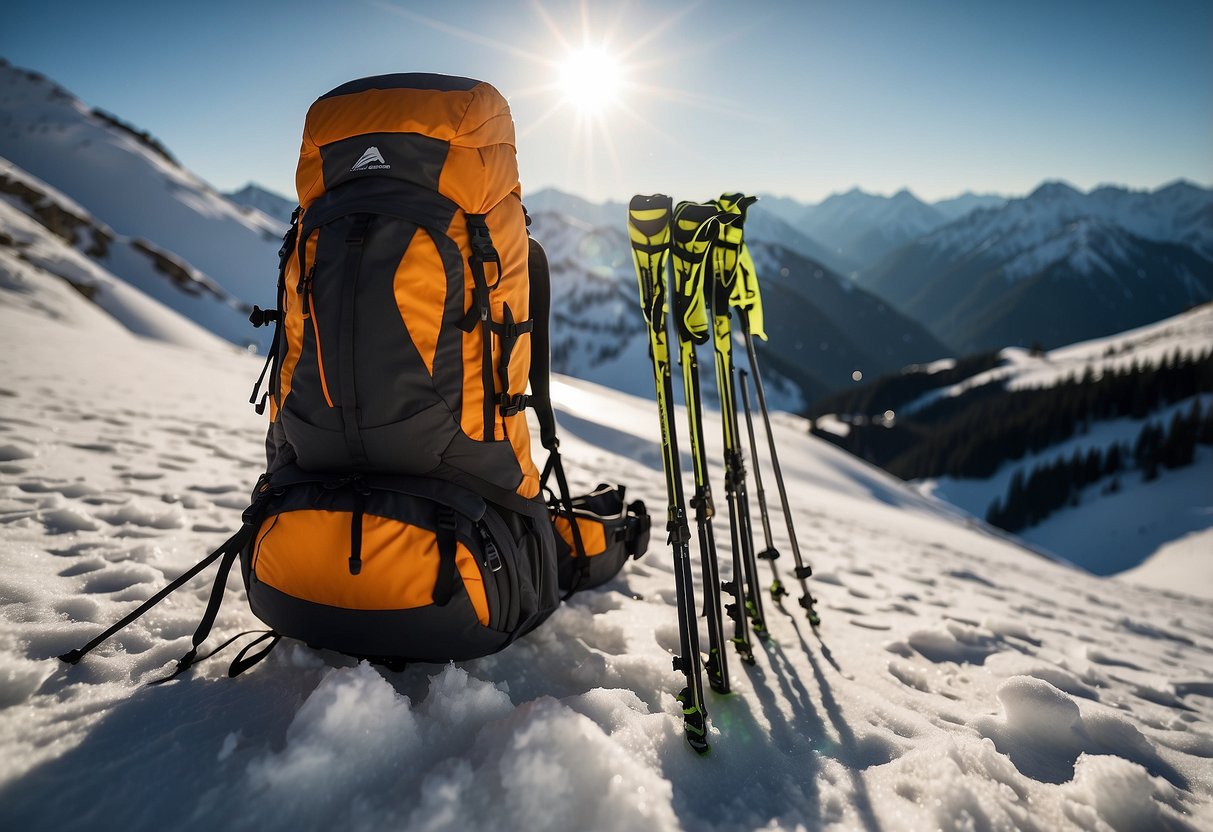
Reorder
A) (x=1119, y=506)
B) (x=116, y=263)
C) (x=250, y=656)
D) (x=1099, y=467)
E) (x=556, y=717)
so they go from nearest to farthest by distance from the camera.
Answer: (x=556, y=717), (x=250, y=656), (x=116, y=263), (x=1119, y=506), (x=1099, y=467)

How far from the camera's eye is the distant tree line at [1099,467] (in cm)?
7944

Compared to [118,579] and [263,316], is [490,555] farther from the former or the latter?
[118,579]

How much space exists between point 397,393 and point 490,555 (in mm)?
725

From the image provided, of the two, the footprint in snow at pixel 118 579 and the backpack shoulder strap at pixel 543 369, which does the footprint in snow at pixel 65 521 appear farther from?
the backpack shoulder strap at pixel 543 369

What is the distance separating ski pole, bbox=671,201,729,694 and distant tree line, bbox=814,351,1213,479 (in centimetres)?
10794

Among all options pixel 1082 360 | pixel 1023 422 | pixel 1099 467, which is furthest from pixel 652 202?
pixel 1082 360

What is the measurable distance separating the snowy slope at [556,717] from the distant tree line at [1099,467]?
→ 9958cm

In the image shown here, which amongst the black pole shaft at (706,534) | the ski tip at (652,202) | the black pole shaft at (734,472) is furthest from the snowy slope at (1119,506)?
the ski tip at (652,202)

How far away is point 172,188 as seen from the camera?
69.6m

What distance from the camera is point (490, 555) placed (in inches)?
84.4

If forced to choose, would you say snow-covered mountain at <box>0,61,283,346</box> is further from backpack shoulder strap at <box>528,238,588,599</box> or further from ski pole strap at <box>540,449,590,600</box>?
ski pole strap at <box>540,449,590,600</box>

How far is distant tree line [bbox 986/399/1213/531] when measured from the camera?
7944 cm

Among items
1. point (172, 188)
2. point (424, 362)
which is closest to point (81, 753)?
point (424, 362)

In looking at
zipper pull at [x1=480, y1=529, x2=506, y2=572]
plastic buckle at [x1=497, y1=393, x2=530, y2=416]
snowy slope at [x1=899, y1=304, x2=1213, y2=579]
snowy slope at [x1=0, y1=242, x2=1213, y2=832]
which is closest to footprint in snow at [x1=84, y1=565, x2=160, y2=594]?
snowy slope at [x1=0, y1=242, x2=1213, y2=832]
